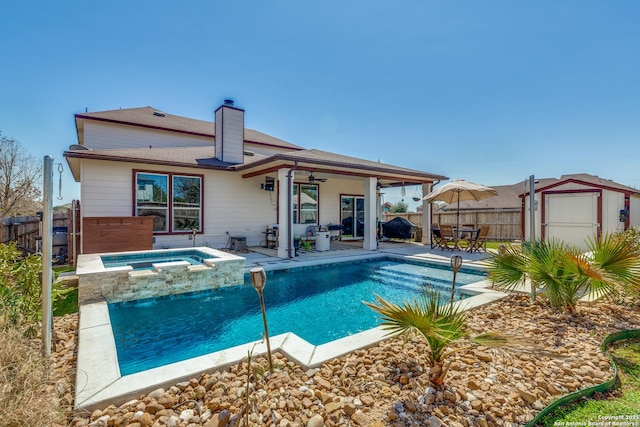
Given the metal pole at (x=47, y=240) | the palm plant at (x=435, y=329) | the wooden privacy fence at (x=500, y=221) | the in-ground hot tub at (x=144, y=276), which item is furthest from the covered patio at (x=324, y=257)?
the wooden privacy fence at (x=500, y=221)

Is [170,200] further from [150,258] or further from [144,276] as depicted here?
[144,276]

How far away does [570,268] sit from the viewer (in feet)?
13.4

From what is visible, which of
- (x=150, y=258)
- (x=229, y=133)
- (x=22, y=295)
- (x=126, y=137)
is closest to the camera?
(x=22, y=295)

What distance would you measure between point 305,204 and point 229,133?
4550 millimetres

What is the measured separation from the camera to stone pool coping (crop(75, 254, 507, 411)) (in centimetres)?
249

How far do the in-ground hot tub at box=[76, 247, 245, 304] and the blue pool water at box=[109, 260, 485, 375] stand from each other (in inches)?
7.3

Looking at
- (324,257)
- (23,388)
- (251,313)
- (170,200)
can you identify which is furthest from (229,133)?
(23,388)

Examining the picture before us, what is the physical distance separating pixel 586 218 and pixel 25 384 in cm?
1560

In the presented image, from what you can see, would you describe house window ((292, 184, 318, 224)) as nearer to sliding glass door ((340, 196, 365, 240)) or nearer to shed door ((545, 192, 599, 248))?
sliding glass door ((340, 196, 365, 240))

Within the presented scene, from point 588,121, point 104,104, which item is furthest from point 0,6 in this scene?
point 588,121

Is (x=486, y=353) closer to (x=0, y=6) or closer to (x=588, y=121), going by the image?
(x=0, y=6)

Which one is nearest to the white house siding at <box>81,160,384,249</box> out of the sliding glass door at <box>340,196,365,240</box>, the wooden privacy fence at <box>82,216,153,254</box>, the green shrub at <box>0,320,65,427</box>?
the sliding glass door at <box>340,196,365,240</box>

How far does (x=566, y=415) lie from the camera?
7.50 ft

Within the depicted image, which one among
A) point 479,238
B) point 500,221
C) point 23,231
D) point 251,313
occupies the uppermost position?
point 500,221
